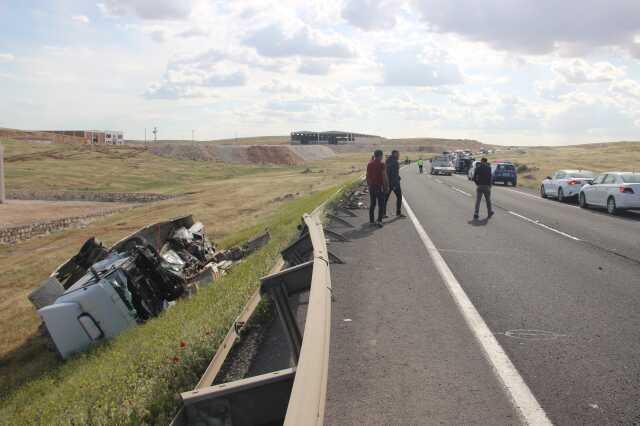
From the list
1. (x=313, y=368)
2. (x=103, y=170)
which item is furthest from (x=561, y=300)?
(x=103, y=170)

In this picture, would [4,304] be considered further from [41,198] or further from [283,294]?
[41,198]

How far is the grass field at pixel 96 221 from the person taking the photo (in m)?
13.5

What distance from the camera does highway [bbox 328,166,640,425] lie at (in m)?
4.85

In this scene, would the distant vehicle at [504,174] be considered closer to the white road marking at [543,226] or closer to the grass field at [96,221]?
the grass field at [96,221]

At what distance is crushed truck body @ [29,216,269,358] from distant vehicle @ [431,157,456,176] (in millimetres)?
39883

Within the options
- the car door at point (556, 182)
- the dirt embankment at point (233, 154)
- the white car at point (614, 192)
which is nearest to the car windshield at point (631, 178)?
the white car at point (614, 192)

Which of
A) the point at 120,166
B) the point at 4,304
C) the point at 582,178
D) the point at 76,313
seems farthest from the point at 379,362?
the point at 120,166

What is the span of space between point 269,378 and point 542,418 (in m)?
2.22

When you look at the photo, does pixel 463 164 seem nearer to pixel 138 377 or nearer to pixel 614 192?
pixel 614 192

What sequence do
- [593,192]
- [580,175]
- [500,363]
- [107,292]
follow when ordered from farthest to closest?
[580,175] < [593,192] < [107,292] < [500,363]

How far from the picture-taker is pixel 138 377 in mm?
5863

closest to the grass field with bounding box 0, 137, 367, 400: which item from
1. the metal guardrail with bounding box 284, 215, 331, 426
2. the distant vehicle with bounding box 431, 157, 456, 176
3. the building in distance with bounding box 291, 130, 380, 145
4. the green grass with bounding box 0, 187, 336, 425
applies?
the green grass with bounding box 0, 187, 336, 425

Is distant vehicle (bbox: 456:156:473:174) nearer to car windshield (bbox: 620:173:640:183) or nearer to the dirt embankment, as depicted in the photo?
car windshield (bbox: 620:173:640:183)

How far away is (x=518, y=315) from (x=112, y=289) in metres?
7.01
